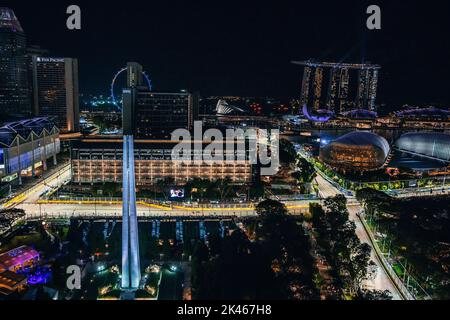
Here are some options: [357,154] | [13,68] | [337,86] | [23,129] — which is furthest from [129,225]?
[337,86]

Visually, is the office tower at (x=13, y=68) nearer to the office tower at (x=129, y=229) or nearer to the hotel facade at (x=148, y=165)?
the hotel facade at (x=148, y=165)

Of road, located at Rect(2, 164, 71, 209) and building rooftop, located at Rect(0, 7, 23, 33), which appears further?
building rooftop, located at Rect(0, 7, 23, 33)

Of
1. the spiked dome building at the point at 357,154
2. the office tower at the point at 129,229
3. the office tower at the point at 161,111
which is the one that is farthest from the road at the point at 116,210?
the office tower at the point at 161,111

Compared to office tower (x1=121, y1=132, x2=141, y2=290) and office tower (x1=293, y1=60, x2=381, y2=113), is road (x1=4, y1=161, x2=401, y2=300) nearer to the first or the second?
office tower (x1=121, y1=132, x2=141, y2=290)

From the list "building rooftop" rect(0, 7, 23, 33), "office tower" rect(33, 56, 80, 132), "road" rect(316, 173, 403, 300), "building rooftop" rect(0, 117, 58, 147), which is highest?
"building rooftop" rect(0, 7, 23, 33)

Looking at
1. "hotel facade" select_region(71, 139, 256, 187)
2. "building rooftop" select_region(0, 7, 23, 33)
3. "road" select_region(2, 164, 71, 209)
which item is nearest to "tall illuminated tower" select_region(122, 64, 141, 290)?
"road" select_region(2, 164, 71, 209)

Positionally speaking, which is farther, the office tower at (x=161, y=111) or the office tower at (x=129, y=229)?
the office tower at (x=161, y=111)

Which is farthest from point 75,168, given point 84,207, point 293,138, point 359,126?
point 359,126
